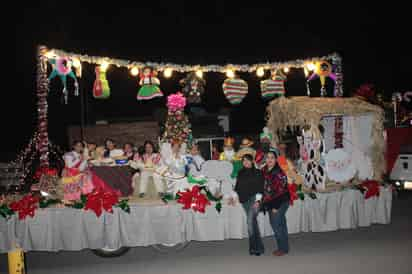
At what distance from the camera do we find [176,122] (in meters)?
9.41

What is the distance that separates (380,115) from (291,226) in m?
2.88

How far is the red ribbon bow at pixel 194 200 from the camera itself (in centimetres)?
605

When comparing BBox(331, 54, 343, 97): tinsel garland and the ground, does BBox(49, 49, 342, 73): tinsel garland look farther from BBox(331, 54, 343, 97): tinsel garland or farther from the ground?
the ground

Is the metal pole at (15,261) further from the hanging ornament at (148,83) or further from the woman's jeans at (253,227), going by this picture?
the hanging ornament at (148,83)

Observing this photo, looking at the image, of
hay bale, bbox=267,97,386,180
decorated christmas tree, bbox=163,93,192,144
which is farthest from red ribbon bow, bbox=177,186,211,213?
decorated christmas tree, bbox=163,93,192,144

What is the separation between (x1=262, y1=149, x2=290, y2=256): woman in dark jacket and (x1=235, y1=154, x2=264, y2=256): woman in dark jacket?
0.13 metres

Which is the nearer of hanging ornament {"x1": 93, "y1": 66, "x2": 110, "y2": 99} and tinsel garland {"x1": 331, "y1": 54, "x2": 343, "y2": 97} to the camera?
hanging ornament {"x1": 93, "y1": 66, "x2": 110, "y2": 99}

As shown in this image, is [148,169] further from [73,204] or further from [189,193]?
[73,204]

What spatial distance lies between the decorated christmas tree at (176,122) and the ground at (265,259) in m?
3.21

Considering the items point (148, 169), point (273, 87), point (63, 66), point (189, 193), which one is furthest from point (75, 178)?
point (273, 87)

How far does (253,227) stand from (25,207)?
3537 millimetres

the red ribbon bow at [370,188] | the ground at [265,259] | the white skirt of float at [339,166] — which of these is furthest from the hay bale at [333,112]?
the ground at [265,259]

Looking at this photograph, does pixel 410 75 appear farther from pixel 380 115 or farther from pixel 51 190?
pixel 51 190

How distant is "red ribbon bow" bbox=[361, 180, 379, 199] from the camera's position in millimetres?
6941
